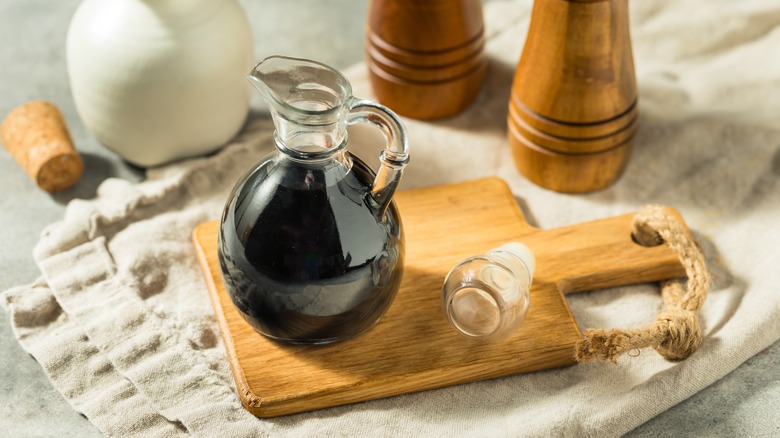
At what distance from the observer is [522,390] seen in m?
0.84

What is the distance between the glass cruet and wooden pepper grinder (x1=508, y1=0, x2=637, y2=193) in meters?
0.30

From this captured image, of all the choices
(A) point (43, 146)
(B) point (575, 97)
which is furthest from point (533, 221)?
(A) point (43, 146)

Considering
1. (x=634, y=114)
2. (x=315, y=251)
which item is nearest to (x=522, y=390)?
(x=315, y=251)

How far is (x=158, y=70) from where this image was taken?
986mm

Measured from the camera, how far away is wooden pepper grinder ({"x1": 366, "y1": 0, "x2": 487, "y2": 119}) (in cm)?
107

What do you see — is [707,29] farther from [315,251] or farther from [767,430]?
[315,251]

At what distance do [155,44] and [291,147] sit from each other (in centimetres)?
33

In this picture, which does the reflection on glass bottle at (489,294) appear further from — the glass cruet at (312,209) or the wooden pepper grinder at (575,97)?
the wooden pepper grinder at (575,97)

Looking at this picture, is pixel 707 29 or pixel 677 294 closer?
pixel 677 294

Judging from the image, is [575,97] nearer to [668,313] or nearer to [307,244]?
[668,313]

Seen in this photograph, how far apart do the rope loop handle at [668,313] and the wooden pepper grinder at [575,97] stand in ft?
0.35

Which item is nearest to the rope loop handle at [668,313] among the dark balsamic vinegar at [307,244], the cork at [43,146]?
the dark balsamic vinegar at [307,244]

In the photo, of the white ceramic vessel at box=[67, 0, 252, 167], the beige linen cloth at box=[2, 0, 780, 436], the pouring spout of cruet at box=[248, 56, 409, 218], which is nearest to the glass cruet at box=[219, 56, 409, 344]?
the pouring spout of cruet at box=[248, 56, 409, 218]

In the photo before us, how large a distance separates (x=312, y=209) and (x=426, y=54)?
41cm
